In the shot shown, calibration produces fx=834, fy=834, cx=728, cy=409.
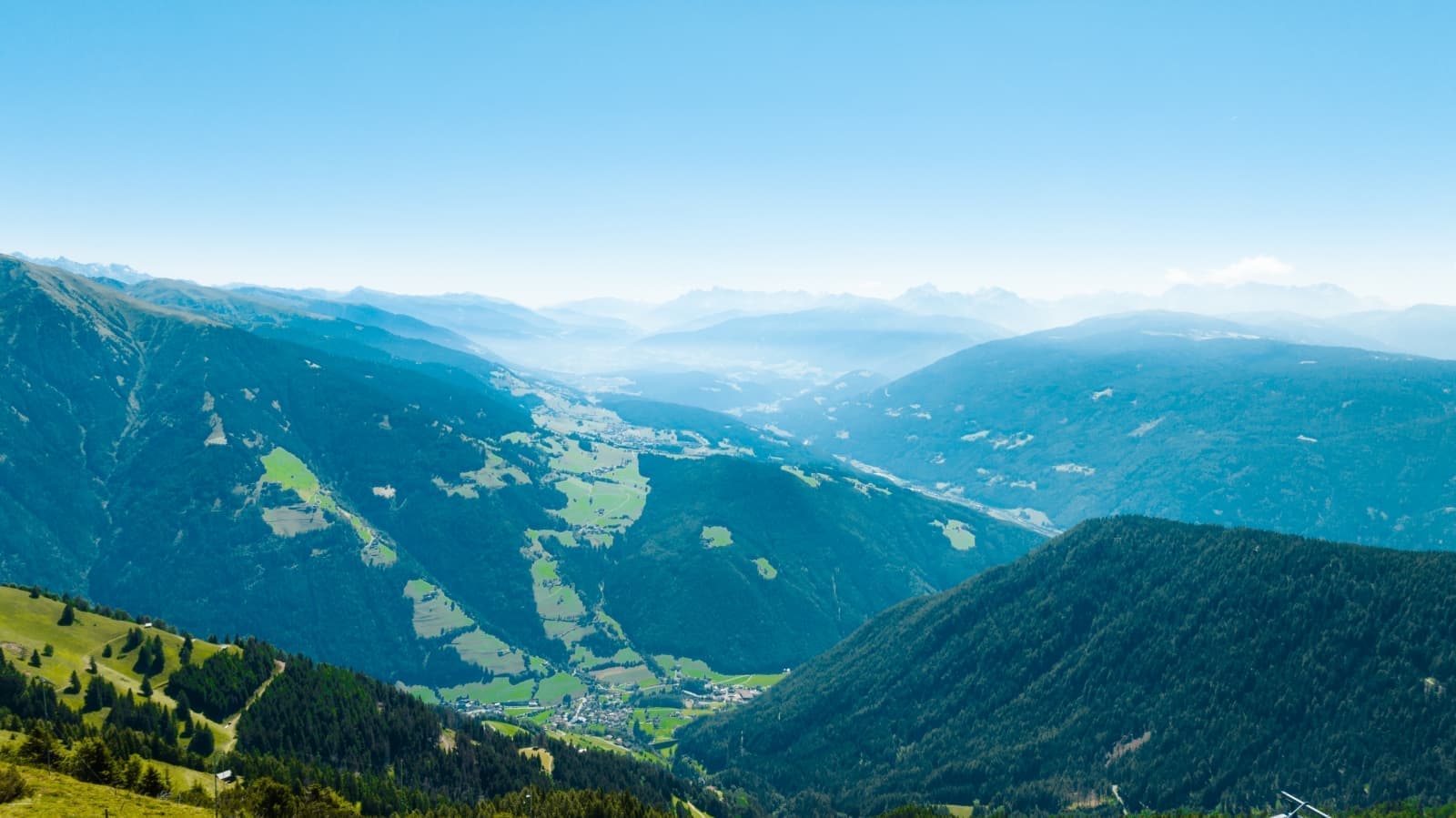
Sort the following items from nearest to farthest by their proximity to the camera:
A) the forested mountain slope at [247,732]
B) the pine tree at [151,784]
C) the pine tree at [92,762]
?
the pine tree at [92,762]
the pine tree at [151,784]
the forested mountain slope at [247,732]

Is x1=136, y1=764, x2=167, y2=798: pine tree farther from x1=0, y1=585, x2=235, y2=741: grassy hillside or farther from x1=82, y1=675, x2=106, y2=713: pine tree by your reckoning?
x1=82, y1=675, x2=106, y2=713: pine tree

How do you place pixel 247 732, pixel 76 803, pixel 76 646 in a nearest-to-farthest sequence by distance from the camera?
1. pixel 76 803
2. pixel 247 732
3. pixel 76 646

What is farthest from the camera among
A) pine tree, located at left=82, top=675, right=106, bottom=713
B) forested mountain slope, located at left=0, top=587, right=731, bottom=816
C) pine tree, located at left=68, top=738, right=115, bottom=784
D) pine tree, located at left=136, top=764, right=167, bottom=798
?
pine tree, located at left=82, top=675, right=106, bottom=713

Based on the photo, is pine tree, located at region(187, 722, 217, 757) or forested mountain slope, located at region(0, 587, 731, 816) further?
pine tree, located at region(187, 722, 217, 757)

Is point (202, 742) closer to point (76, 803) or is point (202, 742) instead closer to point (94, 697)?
point (94, 697)

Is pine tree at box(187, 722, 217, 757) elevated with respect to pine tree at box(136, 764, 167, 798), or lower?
lower

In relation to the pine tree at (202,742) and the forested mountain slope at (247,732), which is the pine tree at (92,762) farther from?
the pine tree at (202,742)

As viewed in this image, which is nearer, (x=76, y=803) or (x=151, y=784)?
(x=76, y=803)

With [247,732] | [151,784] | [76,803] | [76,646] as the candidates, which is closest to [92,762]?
[151,784]

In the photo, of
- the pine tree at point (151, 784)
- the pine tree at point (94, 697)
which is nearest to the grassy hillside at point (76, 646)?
the pine tree at point (94, 697)

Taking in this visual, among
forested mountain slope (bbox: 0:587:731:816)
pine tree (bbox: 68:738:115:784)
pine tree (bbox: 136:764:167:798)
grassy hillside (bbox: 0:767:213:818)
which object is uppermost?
grassy hillside (bbox: 0:767:213:818)

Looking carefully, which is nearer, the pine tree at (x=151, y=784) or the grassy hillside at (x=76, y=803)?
the grassy hillside at (x=76, y=803)

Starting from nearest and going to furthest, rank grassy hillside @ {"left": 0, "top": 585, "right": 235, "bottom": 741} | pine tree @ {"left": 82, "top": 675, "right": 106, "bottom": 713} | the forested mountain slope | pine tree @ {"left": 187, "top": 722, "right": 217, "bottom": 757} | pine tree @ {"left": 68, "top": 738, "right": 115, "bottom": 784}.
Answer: pine tree @ {"left": 68, "top": 738, "right": 115, "bottom": 784} → the forested mountain slope → pine tree @ {"left": 82, "top": 675, "right": 106, "bottom": 713} → pine tree @ {"left": 187, "top": 722, "right": 217, "bottom": 757} → grassy hillside @ {"left": 0, "top": 585, "right": 235, "bottom": 741}

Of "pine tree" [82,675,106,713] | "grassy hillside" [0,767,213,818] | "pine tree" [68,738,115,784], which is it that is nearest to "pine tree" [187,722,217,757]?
"pine tree" [82,675,106,713]
